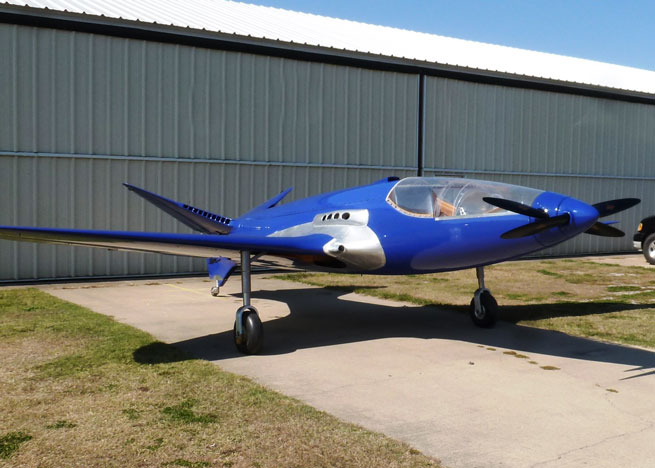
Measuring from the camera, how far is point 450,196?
7.94m

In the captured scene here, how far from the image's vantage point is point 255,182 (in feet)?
58.4

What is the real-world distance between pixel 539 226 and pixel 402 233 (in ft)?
5.66

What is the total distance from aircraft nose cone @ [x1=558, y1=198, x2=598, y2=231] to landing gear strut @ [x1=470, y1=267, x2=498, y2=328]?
270cm

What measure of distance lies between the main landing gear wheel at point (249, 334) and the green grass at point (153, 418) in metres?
0.70

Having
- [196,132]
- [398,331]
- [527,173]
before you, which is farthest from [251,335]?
[527,173]

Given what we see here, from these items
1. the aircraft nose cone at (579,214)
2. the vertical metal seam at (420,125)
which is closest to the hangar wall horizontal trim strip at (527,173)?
the vertical metal seam at (420,125)

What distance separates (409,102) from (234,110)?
237 inches

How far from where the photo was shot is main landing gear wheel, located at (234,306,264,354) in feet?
25.6

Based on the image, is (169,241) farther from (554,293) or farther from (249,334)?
→ (554,293)

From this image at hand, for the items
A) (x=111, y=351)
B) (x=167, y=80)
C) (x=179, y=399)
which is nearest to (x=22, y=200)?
(x=167, y=80)

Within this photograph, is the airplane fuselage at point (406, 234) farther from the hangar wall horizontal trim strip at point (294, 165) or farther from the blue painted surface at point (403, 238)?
the hangar wall horizontal trim strip at point (294, 165)

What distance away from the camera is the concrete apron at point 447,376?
489 cm

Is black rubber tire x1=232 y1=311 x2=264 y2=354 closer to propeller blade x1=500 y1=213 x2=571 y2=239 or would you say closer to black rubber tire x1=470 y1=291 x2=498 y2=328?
propeller blade x1=500 y1=213 x2=571 y2=239

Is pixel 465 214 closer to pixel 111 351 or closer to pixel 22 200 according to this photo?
pixel 111 351
